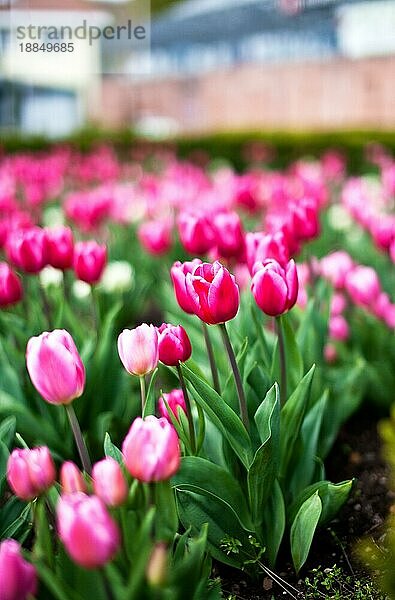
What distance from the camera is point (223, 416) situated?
165cm

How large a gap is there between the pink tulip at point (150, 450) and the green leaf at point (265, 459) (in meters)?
0.43

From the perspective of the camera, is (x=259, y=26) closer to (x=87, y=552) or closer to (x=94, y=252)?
(x=94, y=252)

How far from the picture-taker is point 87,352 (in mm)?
2359

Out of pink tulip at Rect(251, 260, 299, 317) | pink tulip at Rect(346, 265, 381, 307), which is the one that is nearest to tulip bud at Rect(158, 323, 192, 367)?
pink tulip at Rect(251, 260, 299, 317)

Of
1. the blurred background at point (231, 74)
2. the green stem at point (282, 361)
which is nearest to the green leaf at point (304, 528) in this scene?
the green stem at point (282, 361)

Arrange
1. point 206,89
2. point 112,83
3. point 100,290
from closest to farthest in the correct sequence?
point 100,290, point 206,89, point 112,83

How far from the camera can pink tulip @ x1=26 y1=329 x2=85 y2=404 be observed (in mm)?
1329

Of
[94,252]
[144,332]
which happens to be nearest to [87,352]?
[94,252]

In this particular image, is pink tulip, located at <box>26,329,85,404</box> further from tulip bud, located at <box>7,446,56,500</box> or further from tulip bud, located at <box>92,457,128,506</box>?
tulip bud, located at <box>92,457,128,506</box>

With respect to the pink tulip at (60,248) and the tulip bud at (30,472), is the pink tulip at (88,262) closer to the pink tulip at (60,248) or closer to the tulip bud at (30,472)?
the pink tulip at (60,248)

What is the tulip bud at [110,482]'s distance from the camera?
1131mm

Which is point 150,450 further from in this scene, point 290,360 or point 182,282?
point 290,360

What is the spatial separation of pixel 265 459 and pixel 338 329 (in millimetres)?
1276

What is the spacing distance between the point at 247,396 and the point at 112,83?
2237cm
